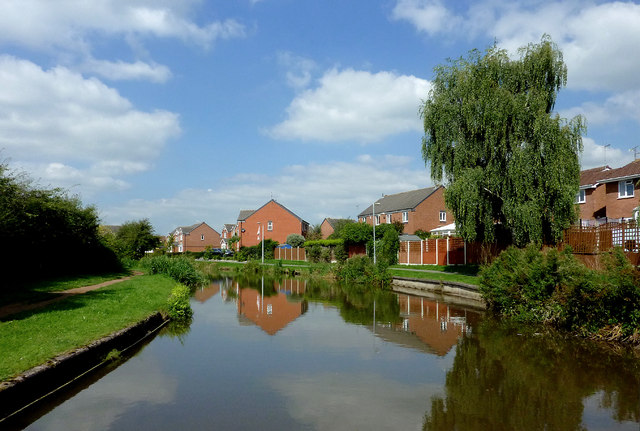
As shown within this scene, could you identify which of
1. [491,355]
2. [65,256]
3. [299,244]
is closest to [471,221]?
[491,355]

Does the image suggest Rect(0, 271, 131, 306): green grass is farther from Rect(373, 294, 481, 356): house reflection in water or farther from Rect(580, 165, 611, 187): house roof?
Rect(580, 165, 611, 187): house roof

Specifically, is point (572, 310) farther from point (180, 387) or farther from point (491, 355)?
point (180, 387)

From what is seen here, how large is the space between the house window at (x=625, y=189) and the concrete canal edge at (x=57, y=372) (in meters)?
35.2

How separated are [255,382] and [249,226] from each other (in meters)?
67.7

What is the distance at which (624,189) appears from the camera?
1359 inches

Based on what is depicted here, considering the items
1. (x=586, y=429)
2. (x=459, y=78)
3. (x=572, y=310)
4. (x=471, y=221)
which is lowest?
(x=586, y=429)

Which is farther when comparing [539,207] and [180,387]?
[539,207]

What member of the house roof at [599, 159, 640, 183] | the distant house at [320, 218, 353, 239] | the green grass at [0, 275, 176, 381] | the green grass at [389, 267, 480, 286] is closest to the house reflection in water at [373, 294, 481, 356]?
the green grass at [389, 267, 480, 286]

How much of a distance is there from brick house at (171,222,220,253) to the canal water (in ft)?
301

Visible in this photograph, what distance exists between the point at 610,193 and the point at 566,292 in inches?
1095

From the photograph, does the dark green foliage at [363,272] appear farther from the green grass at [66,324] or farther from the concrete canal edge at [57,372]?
the concrete canal edge at [57,372]

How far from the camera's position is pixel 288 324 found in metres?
15.9

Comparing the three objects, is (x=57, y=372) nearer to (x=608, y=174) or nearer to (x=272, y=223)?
(x=608, y=174)

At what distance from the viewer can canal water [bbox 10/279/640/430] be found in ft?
22.4
